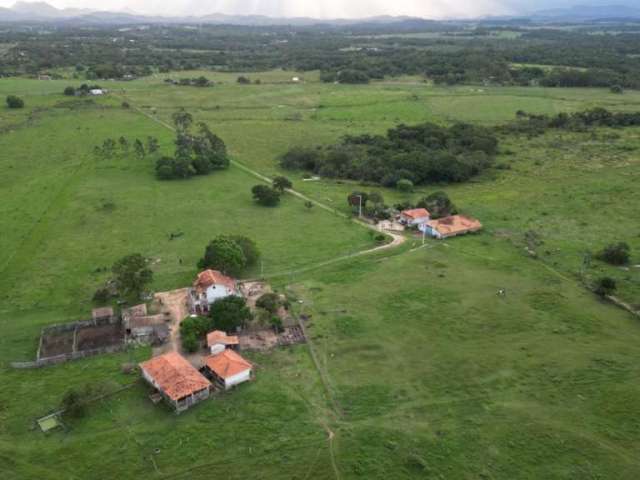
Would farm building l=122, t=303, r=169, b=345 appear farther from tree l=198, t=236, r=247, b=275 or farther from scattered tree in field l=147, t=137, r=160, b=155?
scattered tree in field l=147, t=137, r=160, b=155

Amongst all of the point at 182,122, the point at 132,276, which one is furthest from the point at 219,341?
the point at 182,122

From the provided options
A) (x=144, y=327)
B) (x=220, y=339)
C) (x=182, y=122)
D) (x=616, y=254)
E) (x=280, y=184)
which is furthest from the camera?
(x=182, y=122)

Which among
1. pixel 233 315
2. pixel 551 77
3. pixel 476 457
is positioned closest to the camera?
pixel 476 457

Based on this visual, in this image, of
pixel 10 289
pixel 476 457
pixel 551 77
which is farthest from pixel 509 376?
pixel 551 77

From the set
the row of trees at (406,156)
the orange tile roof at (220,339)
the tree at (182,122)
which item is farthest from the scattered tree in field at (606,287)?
the tree at (182,122)

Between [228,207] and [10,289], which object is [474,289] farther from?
[10,289]

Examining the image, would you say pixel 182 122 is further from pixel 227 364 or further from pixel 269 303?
pixel 227 364

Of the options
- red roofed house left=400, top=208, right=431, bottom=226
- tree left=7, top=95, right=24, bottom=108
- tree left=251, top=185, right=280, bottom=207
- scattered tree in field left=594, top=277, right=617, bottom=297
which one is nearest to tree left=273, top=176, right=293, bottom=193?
tree left=251, top=185, right=280, bottom=207
